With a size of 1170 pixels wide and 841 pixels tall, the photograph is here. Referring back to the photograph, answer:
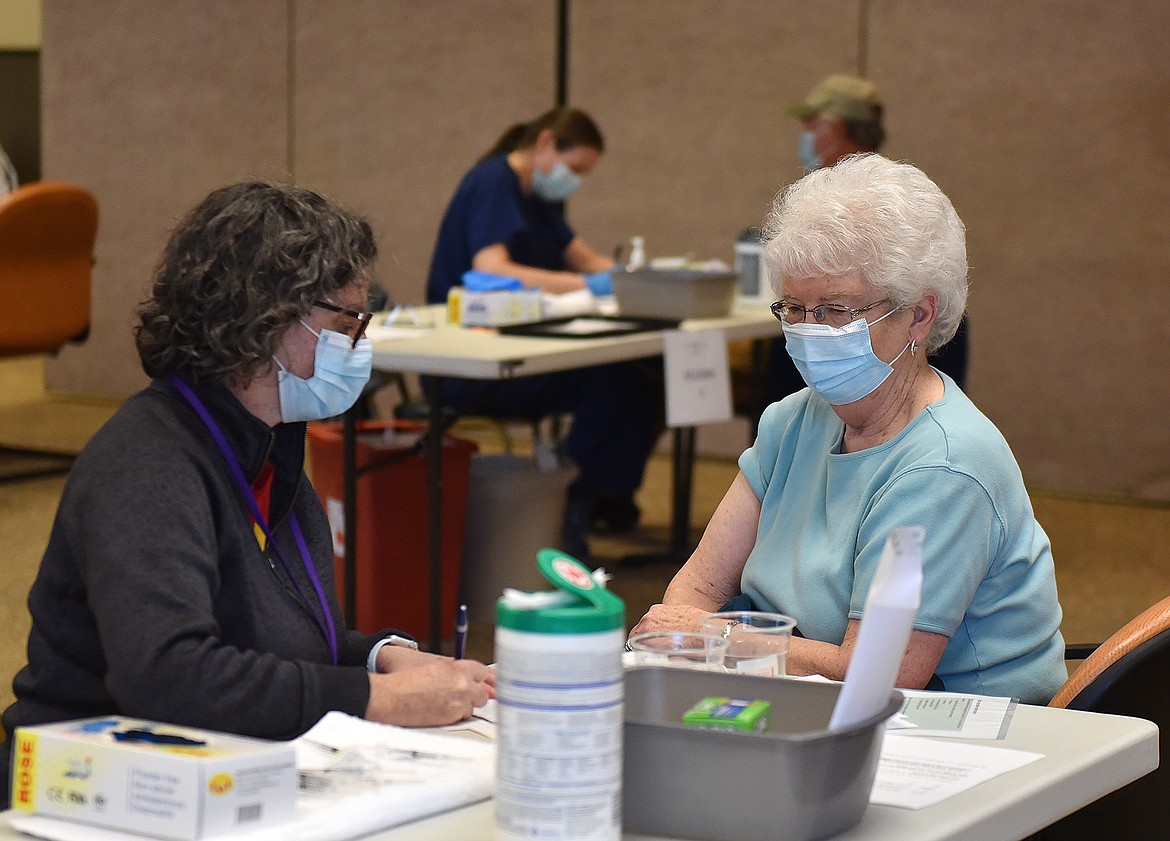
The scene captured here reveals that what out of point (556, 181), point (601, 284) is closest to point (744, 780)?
point (601, 284)

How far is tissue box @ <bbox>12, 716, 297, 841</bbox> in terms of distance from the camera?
1.04 meters

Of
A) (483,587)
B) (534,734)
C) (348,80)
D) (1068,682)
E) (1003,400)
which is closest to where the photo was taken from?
(534,734)

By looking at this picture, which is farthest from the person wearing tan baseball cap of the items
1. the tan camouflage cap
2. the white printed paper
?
the white printed paper

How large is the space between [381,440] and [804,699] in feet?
9.76

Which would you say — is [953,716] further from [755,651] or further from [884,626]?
[884,626]

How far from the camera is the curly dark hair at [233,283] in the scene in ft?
5.15

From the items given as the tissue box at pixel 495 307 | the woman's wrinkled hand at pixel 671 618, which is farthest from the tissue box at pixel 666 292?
the woman's wrinkled hand at pixel 671 618

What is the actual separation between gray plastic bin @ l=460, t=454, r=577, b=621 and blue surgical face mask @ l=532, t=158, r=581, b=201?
125 centimetres

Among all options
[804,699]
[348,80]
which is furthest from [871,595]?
[348,80]

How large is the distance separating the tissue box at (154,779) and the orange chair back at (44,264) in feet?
15.5

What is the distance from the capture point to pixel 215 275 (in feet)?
5.18

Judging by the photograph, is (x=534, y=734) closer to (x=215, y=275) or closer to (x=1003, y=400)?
(x=215, y=275)

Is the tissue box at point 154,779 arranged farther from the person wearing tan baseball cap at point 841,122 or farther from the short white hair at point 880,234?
the person wearing tan baseball cap at point 841,122

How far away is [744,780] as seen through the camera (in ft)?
3.59
